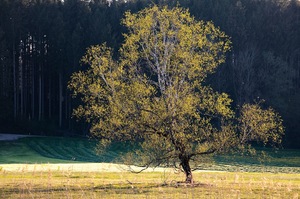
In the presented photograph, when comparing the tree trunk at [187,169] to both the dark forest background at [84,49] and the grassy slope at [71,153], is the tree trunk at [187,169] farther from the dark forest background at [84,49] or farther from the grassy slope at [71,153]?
the dark forest background at [84,49]

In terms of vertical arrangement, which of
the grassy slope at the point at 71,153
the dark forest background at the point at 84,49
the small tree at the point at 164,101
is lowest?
the grassy slope at the point at 71,153

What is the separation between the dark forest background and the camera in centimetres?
6825

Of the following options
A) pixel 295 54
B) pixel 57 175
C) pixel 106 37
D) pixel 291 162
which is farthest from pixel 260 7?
pixel 57 175

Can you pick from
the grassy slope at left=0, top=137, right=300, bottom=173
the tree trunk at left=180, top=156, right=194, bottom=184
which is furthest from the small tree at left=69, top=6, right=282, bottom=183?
the grassy slope at left=0, top=137, right=300, bottom=173

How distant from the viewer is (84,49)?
229 ft

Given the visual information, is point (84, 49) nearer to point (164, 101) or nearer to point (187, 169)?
point (164, 101)

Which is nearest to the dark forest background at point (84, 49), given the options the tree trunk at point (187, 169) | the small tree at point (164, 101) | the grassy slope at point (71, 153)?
the grassy slope at point (71, 153)

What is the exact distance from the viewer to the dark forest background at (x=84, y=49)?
2687 inches

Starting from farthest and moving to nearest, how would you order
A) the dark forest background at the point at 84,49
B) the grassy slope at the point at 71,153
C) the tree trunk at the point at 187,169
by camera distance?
1. the dark forest background at the point at 84,49
2. the grassy slope at the point at 71,153
3. the tree trunk at the point at 187,169

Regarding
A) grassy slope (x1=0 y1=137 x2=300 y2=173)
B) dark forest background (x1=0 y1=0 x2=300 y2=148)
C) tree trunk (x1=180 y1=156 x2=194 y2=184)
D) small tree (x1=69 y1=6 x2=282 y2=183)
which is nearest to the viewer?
small tree (x1=69 y1=6 x2=282 y2=183)

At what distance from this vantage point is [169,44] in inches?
981

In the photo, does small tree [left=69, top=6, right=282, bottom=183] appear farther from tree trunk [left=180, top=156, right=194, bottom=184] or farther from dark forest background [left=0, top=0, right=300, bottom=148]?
dark forest background [left=0, top=0, right=300, bottom=148]

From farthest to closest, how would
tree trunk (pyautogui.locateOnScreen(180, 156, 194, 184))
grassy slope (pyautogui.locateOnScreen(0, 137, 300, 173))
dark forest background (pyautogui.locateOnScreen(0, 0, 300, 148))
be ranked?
dark forest background (pyautogui.locateOnScreen(0, 0, 300, 148)), grassy slope (pyautogui.locateOnScreen(0, 137, 300, 173)), tree trunk (pyautogui.locateOnScreen(180, 156, 194, 184))

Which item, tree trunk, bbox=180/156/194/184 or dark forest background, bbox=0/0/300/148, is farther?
dark forest background, bbox=0/0/300/148
